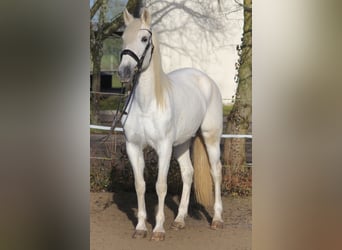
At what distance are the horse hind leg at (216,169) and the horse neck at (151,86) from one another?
0.40 meters

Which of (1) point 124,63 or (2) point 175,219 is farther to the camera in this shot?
(2) point 175,219

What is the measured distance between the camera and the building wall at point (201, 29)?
9.24ft

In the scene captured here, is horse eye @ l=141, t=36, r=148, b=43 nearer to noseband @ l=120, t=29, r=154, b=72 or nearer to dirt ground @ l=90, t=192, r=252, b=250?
noseband @ l=120, t=29, r=154, b=72

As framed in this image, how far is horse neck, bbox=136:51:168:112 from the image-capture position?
2.76 meters

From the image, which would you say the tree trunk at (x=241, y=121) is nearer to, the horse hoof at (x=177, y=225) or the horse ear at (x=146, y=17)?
the horse hoof at (x=177, y=225)

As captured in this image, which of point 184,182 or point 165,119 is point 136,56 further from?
point 184,182

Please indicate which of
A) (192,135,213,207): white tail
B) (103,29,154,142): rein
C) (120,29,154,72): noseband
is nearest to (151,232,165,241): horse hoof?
(192,135,213,207): white tail

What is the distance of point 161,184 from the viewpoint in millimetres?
2803

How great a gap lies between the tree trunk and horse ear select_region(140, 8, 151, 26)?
0.55m
